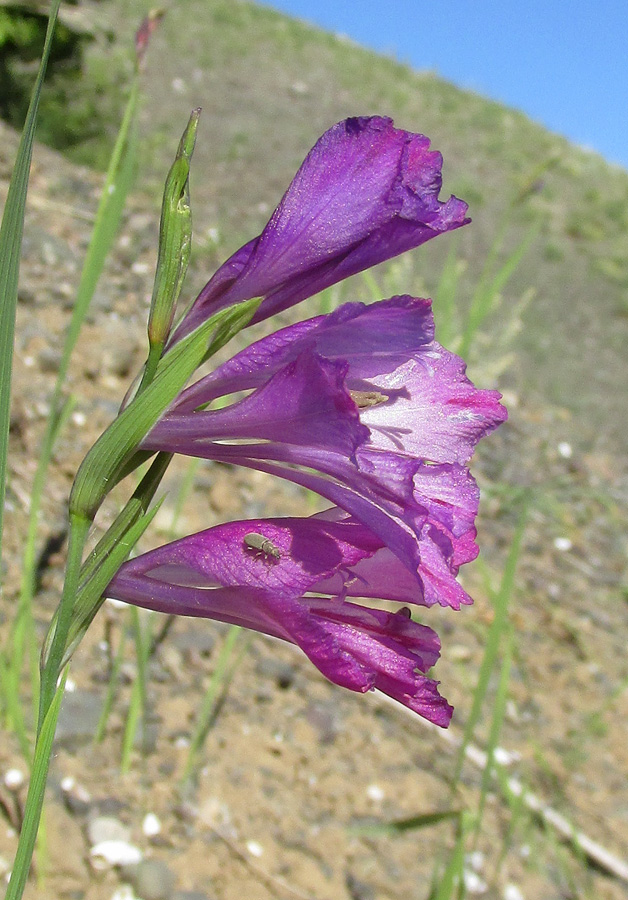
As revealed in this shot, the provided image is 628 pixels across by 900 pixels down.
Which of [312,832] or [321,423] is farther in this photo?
[312,832]

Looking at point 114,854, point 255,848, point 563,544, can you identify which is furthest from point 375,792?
point 563,544

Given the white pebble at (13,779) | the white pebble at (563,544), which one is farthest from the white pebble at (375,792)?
the white pebble at (563,544)

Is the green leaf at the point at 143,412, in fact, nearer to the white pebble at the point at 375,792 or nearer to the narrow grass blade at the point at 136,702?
the narrow grass blade at the point at 136,702

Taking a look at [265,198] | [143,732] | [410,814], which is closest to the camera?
[143,732]

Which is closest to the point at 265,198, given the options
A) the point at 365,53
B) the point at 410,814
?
the point at 410,814

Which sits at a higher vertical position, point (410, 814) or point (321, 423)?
point (321, 423)

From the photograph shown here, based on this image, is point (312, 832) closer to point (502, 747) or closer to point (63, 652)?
point (502, 747)

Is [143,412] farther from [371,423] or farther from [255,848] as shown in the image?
[255,848]
